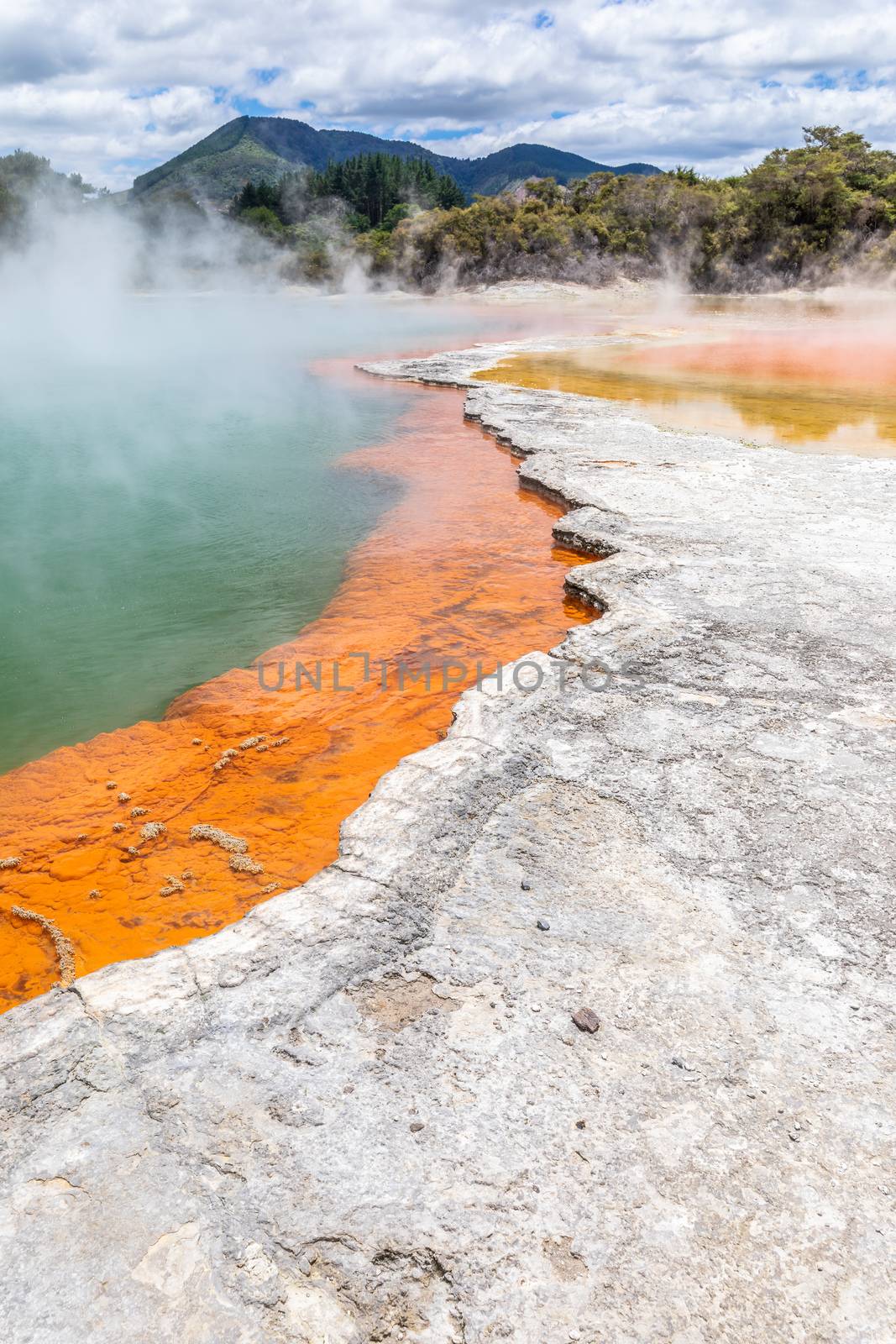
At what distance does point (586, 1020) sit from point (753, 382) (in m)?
12.1

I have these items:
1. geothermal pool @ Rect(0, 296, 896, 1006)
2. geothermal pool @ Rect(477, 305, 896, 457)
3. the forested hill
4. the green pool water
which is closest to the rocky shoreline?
geothermal pool @ Rect(0, 296, 896, 1006)

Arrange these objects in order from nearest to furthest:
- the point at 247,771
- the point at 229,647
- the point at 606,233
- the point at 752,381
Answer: the point at 247,771 → the point at 229,647 → the point at 752,381 → the point at 606,233

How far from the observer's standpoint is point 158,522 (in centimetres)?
743

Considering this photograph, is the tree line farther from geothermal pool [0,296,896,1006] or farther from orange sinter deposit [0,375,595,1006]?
orange sinter deposit [0,375,595,1006]

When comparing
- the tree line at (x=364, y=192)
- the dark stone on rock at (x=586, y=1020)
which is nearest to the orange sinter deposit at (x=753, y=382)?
the dark stone on rock at (x=586, y=1020)

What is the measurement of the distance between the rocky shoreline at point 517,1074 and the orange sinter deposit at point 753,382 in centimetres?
602

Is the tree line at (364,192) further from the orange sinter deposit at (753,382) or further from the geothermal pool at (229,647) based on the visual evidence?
the geothermal pool at (229,647)

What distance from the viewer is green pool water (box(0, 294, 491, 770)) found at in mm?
4855

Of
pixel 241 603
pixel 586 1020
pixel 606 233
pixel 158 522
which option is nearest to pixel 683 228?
pixel 606 233

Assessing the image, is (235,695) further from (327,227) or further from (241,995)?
(327,227)

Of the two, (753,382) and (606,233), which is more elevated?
(606,233)

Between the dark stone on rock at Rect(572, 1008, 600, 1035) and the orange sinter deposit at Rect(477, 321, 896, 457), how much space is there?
694cm

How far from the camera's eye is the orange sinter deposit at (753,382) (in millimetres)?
8891

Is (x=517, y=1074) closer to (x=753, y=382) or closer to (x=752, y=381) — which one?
(x=753, y=382)
